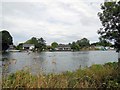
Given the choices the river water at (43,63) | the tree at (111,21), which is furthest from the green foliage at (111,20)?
the river water at (43,63)

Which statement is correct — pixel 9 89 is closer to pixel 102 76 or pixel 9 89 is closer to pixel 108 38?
pixel 102 76

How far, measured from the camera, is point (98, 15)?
54.1ft

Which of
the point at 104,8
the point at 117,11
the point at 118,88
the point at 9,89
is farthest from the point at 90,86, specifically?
the point at 104,8

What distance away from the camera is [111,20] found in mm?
Result: 15797

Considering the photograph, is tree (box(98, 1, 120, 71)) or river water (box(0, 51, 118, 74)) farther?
tree (box(98, 1, 120, 71))

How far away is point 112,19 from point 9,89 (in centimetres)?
1138

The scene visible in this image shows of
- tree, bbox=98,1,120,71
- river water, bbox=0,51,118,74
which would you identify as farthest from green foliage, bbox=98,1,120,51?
river water, bbox=0,51,118,74

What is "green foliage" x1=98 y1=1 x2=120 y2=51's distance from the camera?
48.9 ft

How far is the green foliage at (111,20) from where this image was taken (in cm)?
1491

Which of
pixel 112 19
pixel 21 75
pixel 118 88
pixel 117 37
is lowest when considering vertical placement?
pixel 118 88

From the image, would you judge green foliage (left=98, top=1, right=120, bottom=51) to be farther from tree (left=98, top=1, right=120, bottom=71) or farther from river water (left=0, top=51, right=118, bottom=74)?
river water (left=0, top=51, right=118, bottom=74)

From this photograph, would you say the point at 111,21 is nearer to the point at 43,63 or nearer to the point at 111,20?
the point at 111,20

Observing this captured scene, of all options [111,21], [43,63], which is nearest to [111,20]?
[111,21]

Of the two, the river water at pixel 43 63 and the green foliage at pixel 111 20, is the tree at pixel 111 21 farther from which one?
the river water at pixel 43 63
